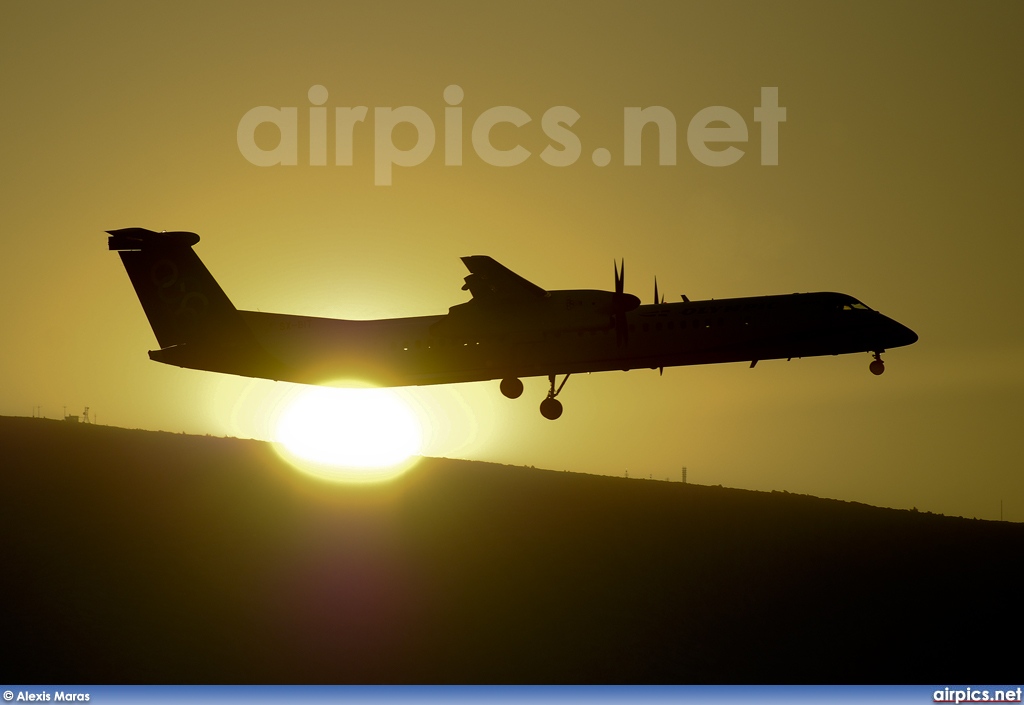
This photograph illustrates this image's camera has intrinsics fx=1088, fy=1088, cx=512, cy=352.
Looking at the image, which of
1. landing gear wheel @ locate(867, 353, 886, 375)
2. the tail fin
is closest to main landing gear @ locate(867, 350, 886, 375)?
landing gear wheel @ locate(867, 353, 886, 375)

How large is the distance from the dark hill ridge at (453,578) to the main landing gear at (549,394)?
14.6 meters

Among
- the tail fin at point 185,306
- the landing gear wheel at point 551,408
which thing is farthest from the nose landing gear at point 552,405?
the tail fin at point 185,306

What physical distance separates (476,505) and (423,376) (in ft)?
65.7

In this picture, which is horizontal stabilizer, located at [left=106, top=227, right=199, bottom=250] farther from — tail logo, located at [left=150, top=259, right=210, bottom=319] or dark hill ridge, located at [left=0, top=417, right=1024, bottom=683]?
dark hill ridge, located at [left=0, top=417, right=1024, bottom=683]

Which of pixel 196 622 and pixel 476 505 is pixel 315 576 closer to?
pixel 196 622

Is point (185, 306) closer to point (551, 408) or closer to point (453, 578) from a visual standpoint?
point (551, 408)

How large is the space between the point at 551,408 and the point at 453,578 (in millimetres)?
16038

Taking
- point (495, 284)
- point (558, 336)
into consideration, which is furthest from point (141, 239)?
point (558, 336)

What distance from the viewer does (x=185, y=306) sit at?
49.3 metres

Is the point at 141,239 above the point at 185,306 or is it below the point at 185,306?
above

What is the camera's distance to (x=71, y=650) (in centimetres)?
4794

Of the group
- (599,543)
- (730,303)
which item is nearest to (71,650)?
(599,543)

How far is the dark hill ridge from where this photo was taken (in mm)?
51406

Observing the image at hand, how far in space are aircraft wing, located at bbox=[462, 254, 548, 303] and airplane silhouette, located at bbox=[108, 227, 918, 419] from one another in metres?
0.04
